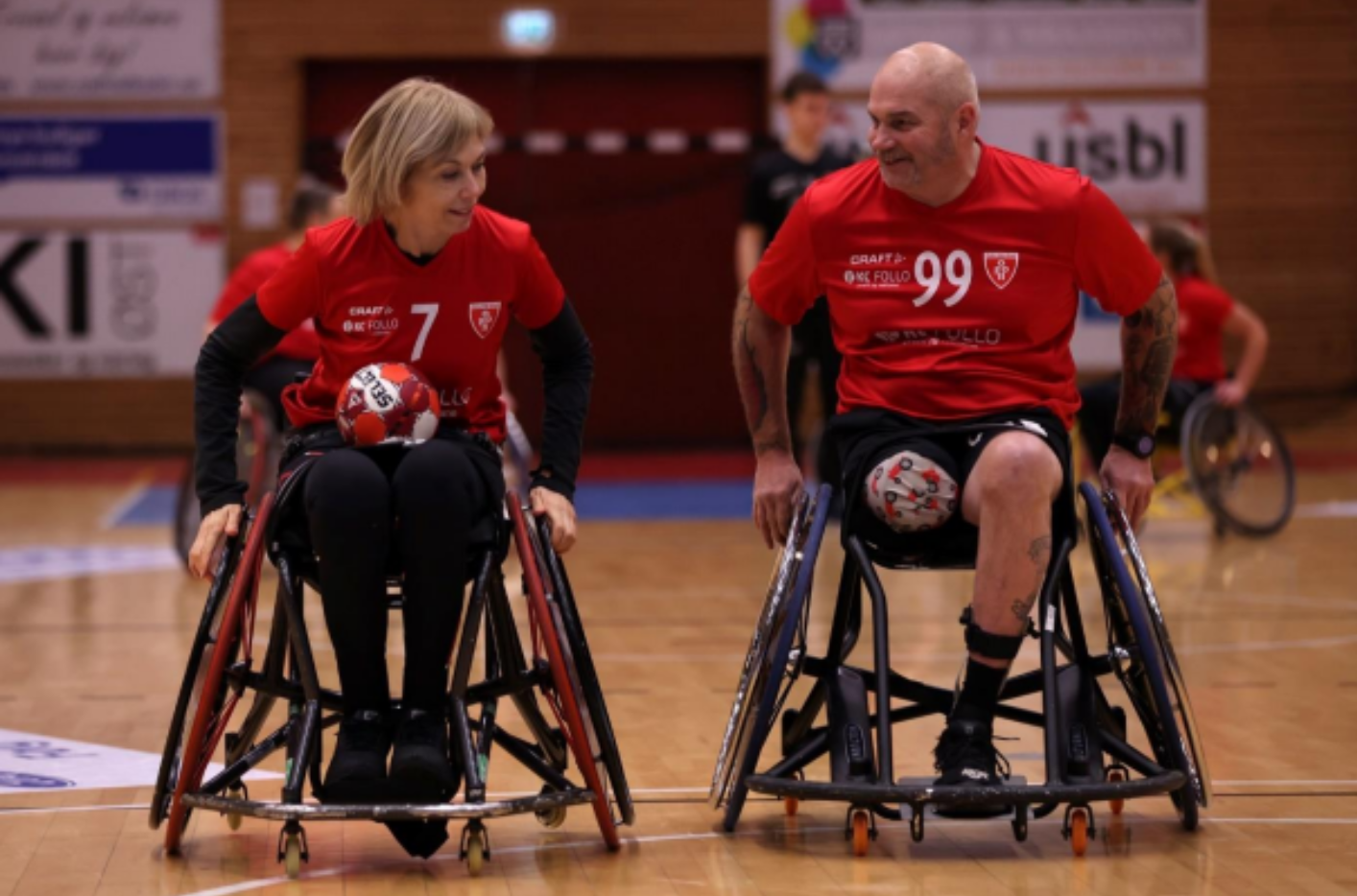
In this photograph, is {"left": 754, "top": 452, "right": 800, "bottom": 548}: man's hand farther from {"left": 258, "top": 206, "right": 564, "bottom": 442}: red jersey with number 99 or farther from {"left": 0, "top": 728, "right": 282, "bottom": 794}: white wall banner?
{"left": 0, "top": 728, "right": 282, "bottom": 794}: white wall banner

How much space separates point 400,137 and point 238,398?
1.76 feet

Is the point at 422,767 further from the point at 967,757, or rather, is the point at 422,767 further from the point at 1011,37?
the point at 1011,37

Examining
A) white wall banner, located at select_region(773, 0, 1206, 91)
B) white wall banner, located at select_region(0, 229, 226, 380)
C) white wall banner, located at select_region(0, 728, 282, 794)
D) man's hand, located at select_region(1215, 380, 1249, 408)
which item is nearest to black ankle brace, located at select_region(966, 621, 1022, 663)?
white wall banner, located at select_region(0, 728, 282, 794)

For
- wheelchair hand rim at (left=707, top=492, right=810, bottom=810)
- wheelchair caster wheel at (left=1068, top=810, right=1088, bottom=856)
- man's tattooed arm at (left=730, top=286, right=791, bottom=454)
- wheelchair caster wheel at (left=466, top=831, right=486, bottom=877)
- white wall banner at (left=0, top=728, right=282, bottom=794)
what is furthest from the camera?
white wall banner at (left=0, top=728, right=282, bottom=794)

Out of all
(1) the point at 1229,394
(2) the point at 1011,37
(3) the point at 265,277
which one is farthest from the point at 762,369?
(2) the point at 1011,37

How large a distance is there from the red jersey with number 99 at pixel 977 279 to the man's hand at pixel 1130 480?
0.38ft

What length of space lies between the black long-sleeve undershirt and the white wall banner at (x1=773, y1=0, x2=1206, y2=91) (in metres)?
9.49

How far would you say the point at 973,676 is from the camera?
3.61 metres

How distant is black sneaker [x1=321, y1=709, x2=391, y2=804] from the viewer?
11.0ft

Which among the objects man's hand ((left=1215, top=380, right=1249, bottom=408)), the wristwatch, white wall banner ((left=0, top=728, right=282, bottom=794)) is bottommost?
man's hand ((left=1215, top=380, right=1249, bottom=408))

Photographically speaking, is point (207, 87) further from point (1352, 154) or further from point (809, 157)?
point (1352, 154)

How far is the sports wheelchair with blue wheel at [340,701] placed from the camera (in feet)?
11.1

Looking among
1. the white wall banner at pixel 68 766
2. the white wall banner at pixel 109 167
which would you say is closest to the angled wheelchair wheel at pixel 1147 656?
the white wall banner at pixel 68 766

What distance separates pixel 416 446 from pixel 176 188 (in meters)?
10.1
